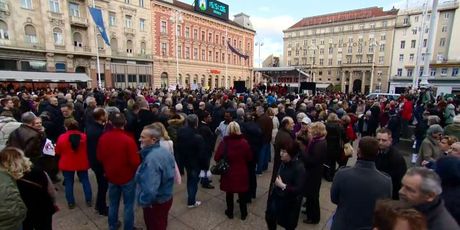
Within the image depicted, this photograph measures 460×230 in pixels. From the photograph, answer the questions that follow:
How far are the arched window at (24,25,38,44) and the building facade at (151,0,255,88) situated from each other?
14358 mm

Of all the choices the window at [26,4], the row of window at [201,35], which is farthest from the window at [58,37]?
the row of window at [201,35]

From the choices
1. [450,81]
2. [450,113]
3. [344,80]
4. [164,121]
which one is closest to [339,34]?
[344,80]

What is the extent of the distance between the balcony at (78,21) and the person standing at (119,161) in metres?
31.2

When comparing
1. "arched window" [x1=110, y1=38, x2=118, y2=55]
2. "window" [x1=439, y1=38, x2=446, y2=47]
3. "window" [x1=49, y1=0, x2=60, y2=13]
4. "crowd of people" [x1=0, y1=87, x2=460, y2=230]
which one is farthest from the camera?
"window" [x1=439, y1=38, x2=446, y2=47]

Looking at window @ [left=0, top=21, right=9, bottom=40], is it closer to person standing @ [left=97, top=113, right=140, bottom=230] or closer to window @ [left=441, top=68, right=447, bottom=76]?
person standing @ [left=97, top=113, right=140, bottom=230]

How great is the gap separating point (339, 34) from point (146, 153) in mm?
70189

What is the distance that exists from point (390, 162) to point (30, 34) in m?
33.1

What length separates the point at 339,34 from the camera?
2440 inches

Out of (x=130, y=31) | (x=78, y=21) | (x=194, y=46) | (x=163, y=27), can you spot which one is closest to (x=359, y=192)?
(x=78, y=21)

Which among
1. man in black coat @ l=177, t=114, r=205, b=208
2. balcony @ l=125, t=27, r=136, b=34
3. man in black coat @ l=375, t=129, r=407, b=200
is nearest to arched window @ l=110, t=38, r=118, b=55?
balcony @ l=125, t=27, r=136, b=34

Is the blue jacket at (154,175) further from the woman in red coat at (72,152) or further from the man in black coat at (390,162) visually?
the man in black coat at (390,162)

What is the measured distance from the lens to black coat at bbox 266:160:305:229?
284cm

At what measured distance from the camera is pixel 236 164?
373 cm

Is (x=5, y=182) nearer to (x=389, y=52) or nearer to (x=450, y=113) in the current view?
(x=450, y=113)
